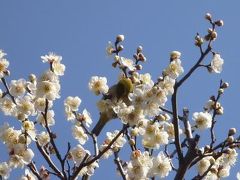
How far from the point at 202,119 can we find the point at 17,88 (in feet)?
6.12

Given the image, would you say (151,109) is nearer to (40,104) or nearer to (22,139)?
(40,104)

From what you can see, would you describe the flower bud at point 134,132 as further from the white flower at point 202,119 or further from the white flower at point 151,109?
the white flower at point 202,119

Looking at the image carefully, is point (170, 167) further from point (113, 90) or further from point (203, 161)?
point (113, 90)

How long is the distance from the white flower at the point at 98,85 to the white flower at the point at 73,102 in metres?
0.28

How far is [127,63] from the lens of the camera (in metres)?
5.41

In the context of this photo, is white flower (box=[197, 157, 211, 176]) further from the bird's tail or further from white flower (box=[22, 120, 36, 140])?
white flower (box=[22, 120, 36, 140])

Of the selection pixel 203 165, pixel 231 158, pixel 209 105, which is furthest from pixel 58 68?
pixel 231 158

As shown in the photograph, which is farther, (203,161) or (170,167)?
(203,161)

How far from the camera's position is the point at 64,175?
4918mm

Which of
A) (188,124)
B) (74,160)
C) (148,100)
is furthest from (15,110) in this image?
(188,124)

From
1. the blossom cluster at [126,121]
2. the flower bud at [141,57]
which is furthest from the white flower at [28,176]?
the flower bud at [141,57]

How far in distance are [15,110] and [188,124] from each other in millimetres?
1738

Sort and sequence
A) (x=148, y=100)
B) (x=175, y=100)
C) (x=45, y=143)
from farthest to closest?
(x=45, y=143), (x=175, y=100), (x=148, y=100)

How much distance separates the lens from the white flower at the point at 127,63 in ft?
17.6
